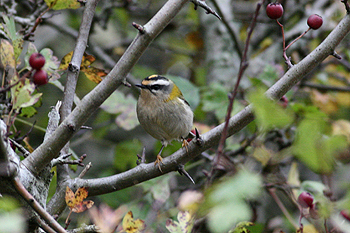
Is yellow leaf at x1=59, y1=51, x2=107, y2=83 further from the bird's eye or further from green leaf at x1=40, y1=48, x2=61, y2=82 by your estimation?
the bird's eye

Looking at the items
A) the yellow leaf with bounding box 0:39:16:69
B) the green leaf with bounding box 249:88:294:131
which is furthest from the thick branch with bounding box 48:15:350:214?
the green leaf with bounding box 249:88:294:131

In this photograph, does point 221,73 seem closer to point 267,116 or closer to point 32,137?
point 32,137

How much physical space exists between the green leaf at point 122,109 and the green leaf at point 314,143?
209cm

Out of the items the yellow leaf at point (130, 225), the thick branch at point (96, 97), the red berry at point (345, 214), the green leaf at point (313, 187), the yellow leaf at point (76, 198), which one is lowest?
the green leaf at point (313, 187)

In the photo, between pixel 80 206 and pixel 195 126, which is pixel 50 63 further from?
pixel 195 126

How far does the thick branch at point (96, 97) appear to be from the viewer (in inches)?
55.9

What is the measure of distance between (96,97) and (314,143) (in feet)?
3.34

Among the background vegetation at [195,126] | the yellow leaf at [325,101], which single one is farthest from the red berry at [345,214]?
the yellow leaf at [325,101]

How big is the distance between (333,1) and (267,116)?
417 cm

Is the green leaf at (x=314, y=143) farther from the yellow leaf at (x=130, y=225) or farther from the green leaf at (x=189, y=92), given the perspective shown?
the green leaf at (x=189, y=92)

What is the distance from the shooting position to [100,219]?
52.1 inches

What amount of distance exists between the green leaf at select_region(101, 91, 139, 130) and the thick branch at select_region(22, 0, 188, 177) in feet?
3.95

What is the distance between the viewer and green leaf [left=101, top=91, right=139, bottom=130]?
8.86ft

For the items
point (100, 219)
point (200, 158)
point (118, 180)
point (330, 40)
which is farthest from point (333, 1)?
point (100, 219)
